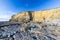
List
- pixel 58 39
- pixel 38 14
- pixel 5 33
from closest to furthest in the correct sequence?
pixel 58 39 < pixel 5 33 < pixel 38 14

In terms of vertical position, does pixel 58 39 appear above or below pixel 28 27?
below

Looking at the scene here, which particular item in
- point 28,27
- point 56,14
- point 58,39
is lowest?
point 58,39

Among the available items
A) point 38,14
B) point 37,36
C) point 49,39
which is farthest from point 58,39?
point 38,14

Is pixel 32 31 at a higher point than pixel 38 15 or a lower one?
lower

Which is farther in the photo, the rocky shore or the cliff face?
the cliff face

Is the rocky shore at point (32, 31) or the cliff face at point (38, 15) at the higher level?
the cliff face at point (38, 15)

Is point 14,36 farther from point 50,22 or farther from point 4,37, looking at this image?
point 50,22

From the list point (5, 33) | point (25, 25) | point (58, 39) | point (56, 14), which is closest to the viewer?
point (58, 39)

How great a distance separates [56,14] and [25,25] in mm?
944

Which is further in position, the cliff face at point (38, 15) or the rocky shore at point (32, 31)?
the cliff face at point (38, 15)

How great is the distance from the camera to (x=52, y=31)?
10.7 feet

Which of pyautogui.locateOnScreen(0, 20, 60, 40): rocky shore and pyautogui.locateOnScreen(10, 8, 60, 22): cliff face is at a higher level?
pyautogui.locateOnScreen(10, 8, 60, 22): cliff face

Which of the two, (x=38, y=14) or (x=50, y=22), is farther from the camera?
(x=38, y=14)

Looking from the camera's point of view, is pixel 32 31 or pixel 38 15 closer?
pixel 32 31
